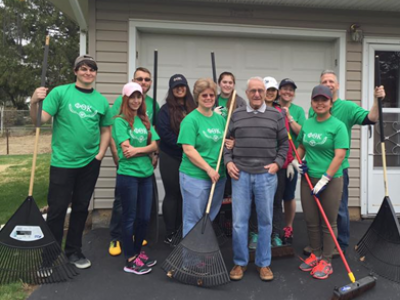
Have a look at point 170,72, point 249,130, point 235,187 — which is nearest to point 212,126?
point 249,130

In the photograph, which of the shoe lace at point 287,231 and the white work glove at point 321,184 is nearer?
the white work glove at point 321,184

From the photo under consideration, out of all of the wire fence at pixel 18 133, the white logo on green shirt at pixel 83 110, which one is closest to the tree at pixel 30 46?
the wire fence at pixel 18 133

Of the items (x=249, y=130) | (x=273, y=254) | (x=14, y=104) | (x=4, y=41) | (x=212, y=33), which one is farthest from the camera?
(x=14, y=104)

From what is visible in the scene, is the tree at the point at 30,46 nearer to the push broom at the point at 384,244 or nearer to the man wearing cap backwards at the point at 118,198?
the man wearing cap backwards at the point at 118,198

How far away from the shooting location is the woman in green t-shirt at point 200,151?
99.1 inches

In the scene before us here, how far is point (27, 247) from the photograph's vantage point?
249 cm

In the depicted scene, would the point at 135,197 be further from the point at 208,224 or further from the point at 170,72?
the point at 170,72

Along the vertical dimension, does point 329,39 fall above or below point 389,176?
above

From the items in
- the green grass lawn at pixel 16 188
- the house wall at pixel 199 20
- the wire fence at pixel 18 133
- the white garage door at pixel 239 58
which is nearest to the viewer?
the green grass lawn at pixel 16 188

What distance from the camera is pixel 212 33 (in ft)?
13.5

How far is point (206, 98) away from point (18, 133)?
47.5ft

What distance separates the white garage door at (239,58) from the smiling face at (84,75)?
1.46 m

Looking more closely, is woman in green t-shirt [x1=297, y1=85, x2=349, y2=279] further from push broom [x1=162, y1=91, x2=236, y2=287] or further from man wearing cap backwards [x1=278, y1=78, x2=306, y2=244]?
push broom [x1=162, y1=91, x2=236, y2=287]

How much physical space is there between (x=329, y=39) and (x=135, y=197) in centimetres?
335
